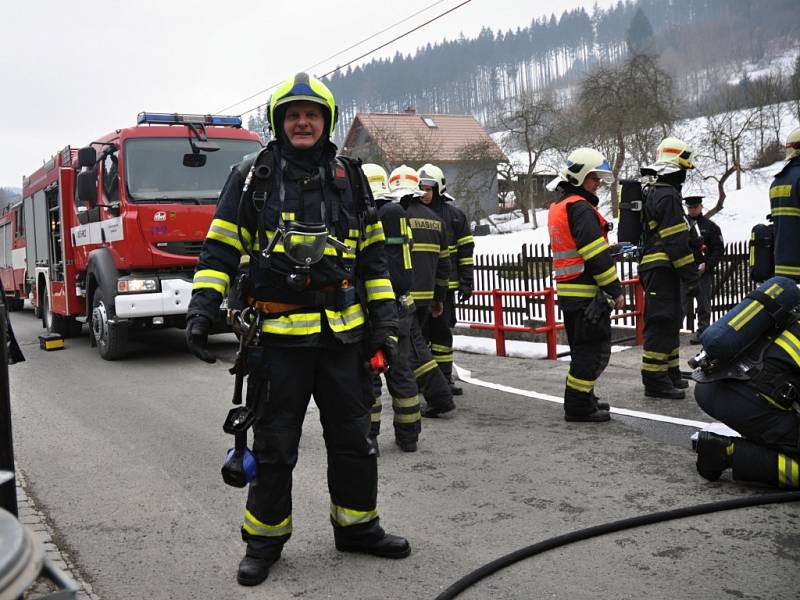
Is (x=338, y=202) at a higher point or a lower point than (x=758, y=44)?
lower

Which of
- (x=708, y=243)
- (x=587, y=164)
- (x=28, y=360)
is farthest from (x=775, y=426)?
(x=28, y=360)

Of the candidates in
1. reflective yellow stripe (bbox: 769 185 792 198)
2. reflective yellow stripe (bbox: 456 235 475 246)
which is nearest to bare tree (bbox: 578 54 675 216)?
reflective yellow stripe (bbox: 456 235 475 246)

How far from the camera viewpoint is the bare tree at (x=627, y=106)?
3278 centimetres

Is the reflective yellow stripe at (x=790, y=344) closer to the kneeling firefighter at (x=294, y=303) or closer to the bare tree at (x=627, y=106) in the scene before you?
the kneeling firefighter at (x=294, y=303)

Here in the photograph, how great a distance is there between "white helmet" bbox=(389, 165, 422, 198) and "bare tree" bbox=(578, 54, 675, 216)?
27.6 metres

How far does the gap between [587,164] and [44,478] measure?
173 inches

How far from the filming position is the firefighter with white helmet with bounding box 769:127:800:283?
6031 mm

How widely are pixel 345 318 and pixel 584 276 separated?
9.83ft

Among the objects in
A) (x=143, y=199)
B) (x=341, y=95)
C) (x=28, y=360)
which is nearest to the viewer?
(x=143, y=199)

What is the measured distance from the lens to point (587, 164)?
19.9 ft

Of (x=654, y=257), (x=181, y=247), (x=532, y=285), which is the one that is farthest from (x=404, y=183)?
(x=532, y=285)

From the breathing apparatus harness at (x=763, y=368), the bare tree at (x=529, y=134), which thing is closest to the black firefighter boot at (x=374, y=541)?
the breathing apparatus harness at (x=763, y=368)

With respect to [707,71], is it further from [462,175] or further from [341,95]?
[462,175]

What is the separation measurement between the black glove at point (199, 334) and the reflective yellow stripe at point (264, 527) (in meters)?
0.76
